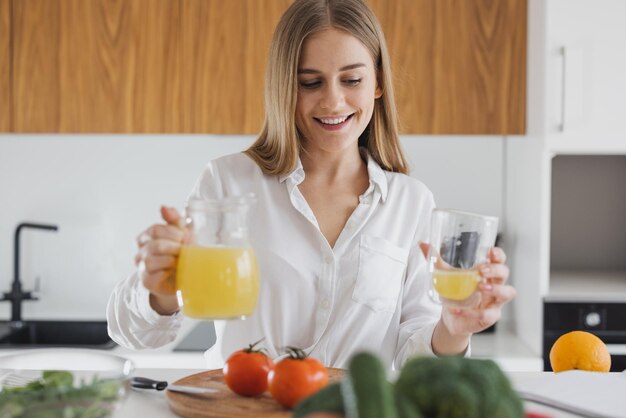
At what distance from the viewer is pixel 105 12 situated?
2.93m

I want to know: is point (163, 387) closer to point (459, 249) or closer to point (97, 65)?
point (459, 249)

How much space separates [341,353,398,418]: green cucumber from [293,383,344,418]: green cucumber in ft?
0.24

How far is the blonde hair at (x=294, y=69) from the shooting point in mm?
1746

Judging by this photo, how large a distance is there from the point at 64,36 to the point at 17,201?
0.75 meters

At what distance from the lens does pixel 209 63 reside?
2.94 m

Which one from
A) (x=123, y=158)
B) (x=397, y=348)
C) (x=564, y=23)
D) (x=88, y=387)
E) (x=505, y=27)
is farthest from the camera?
(x=123, y=158)

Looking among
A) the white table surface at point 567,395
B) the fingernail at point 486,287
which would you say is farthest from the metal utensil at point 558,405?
the fingernail at point 486,287

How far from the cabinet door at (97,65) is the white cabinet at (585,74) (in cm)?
130

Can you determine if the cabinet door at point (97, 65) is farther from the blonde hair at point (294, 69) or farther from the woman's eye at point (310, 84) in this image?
the woman's eye at point (310, 84)

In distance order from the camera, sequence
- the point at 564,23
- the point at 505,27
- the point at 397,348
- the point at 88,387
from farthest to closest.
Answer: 1. the point at 505,27
2. the point at 564,23
3. the point at 397,348
4. the point at 88,387

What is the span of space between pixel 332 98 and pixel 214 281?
62 cm

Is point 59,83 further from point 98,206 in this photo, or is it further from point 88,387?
point 88,387

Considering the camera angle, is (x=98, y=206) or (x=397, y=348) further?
(x=98, y=206)

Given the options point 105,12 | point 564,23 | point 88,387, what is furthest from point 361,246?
point 105,12
